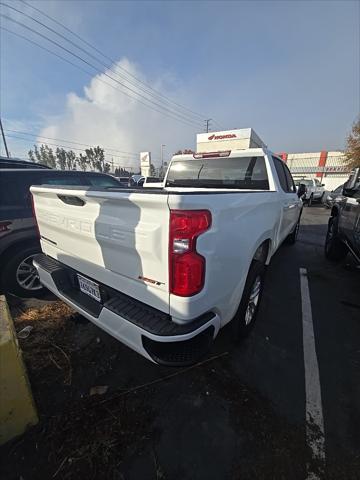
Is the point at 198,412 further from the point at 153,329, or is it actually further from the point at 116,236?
the point at 116,236

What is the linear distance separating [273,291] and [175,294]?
3042 mm

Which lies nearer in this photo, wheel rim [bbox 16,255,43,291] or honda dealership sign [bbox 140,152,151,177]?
wheel rim [bbox 16,255,43,291]

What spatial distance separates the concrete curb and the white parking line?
6.68ft

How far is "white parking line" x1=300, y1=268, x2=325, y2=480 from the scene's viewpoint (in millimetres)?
1669

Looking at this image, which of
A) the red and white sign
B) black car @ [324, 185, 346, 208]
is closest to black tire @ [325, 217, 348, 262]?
black car @ [324, 185, 346, 208]

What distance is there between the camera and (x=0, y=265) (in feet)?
10.8

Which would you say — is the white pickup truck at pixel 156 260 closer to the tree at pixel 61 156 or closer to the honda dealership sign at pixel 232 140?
the honda dealership sign at pixel 232 140

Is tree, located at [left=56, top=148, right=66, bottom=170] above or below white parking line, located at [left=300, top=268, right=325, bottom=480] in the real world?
above

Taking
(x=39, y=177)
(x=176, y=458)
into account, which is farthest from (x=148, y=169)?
(x=176, y=458)

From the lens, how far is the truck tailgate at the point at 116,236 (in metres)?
1.52

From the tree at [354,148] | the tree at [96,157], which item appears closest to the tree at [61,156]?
the tree at [96,157]

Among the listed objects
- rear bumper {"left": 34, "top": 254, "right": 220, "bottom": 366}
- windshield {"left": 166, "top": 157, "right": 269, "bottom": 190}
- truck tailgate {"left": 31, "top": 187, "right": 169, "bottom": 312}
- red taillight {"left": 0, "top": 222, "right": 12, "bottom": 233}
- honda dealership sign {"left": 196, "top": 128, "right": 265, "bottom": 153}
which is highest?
honda dealership sign {"left": 196, "top": 128, "right": 265, "bottom": 153}

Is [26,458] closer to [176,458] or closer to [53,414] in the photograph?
[53,414]

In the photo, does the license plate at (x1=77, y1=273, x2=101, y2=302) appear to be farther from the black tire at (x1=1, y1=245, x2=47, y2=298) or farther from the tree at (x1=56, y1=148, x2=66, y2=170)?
the tree at (x1=56, y1=148, x2=66, y2=170)
